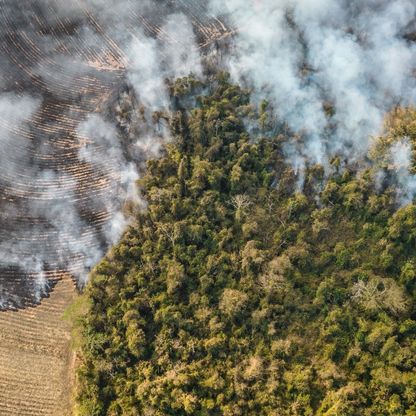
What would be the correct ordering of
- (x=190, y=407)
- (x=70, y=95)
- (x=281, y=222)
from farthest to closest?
1. (x=70, y=95)
2. (x=281, y=222)
3. (x=190, y=407)

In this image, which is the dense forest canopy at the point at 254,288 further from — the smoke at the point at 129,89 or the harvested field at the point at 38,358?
the harvested field at the point at 38,358

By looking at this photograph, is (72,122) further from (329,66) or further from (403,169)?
(403,169)

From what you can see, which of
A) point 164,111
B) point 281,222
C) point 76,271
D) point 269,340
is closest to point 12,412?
point 76,271

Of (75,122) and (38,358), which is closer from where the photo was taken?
(38,358)

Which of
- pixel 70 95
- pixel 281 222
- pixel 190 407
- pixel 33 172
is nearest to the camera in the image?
pixel 190 407

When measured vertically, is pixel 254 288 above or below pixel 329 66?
below

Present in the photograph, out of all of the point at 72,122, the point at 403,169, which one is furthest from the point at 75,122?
the point at 403,169

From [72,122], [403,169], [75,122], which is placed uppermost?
[72,122]

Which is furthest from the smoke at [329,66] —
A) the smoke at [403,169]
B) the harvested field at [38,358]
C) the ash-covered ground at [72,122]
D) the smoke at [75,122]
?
the harvested field at [38,358]

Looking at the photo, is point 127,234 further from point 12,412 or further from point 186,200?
point 12,412
